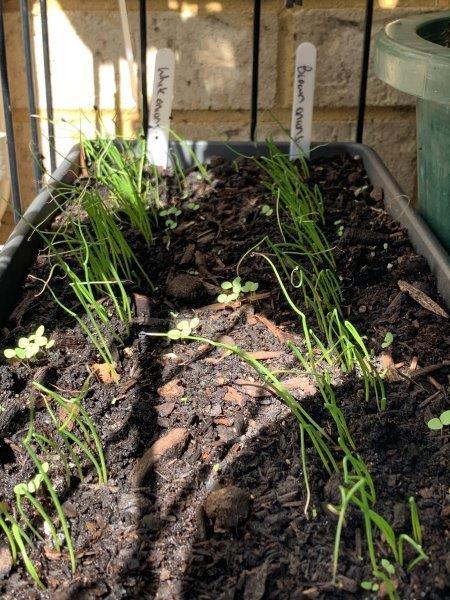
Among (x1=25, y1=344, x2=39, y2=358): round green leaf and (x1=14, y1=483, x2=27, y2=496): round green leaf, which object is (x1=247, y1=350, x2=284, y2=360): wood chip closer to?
(x1=25, y1=344, x2=39, y2=358): round green leaf

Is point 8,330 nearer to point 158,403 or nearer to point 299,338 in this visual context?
point 158,403

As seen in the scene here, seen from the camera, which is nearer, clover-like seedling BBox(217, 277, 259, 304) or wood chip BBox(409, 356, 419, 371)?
wood chip BBox(409, 356, 419, 371)

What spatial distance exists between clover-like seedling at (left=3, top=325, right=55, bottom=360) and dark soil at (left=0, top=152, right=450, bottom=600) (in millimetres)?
21

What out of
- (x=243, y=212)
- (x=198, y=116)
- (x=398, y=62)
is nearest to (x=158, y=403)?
(x=243, y=212)

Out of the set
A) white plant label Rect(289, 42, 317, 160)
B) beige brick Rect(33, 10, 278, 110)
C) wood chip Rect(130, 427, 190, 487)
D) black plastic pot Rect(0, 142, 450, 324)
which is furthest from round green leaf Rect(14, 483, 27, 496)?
beige brick Rect(33, 10, 278, 110)

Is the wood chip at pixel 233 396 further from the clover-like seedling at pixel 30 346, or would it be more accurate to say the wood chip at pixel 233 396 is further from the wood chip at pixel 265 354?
the clover-like seedling at pixel 30 346

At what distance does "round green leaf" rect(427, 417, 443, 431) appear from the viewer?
1280 mm

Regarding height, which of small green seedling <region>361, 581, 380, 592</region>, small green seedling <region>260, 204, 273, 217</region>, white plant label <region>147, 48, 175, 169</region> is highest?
white plant label <region>147, 48, 175, 169</region>

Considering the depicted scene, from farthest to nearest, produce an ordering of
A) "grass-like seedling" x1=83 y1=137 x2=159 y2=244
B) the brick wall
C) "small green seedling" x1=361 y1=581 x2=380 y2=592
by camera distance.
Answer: the brick wall → "grass-like seedling" x1=83 y1=137 x2=159 y2=244 → "small green seedling" x1=361 y1=581 x2=380 y2=592

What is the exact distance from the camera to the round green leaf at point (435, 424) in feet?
4.20

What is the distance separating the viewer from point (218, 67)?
7.88 ft

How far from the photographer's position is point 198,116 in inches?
97.0

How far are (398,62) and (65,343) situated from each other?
805 mm

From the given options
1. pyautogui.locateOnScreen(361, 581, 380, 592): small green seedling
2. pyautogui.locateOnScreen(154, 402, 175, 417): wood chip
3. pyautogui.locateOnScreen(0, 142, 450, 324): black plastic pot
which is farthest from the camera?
pyautogui.locateOnScreen(0, 142, 450, 324): black plastic pot
